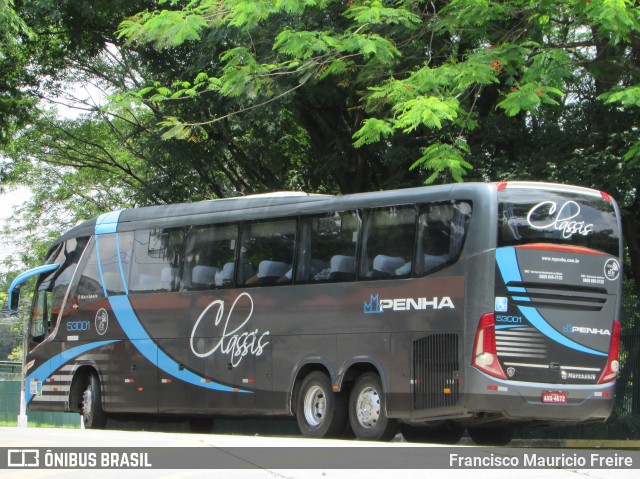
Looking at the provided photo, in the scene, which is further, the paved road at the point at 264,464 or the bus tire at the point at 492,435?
the bus tire at the point at 492,435

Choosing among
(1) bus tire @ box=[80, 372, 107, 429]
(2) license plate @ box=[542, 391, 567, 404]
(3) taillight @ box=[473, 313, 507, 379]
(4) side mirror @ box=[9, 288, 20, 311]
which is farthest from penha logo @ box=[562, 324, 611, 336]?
(4) side mirror @ box=[9, 288, 20, 311]

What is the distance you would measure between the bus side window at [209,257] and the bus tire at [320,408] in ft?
7.89

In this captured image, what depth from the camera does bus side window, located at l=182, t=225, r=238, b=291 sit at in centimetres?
1764

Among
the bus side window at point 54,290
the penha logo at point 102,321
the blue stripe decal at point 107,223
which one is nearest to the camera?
the penha logo at point 102,321

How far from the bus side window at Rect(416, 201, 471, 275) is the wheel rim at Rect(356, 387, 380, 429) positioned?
1979 millimetres

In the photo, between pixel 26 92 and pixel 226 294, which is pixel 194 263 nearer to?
pixel 226 294

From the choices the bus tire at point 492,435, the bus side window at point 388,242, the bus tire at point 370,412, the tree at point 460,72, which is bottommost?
the bus tire at point 492,435

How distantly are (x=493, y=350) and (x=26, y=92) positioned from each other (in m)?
20.8

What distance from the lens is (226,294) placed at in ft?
57.6

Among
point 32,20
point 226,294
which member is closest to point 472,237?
point 226,294

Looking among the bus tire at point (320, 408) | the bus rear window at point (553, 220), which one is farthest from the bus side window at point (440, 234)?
the bus tire at point (320, 408)

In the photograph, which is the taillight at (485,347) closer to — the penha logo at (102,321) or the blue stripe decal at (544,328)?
the blue stripe decal at (544,328)

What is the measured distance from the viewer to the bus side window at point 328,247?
51.0ft

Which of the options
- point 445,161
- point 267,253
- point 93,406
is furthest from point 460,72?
point 93,406
